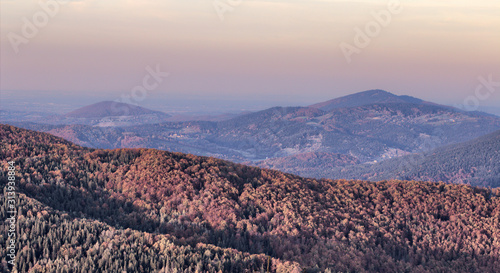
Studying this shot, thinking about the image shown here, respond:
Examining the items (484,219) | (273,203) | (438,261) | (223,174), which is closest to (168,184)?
(223,174)

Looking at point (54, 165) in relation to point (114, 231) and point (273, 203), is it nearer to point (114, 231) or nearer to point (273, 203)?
point (114, 231)

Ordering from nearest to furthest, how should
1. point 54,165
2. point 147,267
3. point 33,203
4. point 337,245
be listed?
point 147,267 < point 33,203 < point 337,245 < point 54,165

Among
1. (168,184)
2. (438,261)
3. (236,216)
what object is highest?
(168,184)

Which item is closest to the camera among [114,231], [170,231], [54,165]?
[114,231]

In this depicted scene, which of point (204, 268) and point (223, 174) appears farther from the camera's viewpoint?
point (223, 174)

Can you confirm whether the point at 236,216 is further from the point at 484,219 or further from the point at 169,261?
the point at 484,219

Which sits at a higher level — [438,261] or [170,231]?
[170,231]
